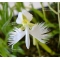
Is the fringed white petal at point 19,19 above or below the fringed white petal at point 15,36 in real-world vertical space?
above

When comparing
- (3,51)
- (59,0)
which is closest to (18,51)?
(3,51)

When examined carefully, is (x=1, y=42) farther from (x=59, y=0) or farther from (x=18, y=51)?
(x=59, y=0)

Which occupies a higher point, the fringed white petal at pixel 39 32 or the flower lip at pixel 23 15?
the flower lip at pixel 23 15

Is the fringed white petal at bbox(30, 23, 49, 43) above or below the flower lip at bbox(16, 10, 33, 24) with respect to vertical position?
Answer: below

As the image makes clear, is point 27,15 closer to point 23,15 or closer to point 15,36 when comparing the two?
point 23,15

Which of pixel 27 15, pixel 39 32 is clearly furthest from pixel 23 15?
pixel 39 32

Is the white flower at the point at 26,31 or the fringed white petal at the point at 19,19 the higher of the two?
the fringed white petal at the point at 19,19
